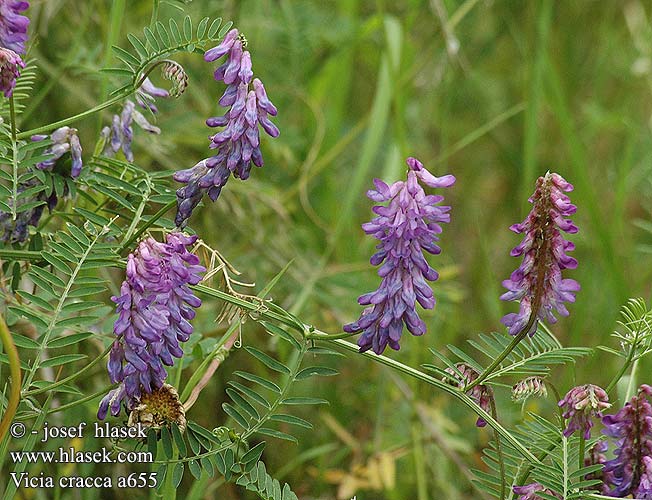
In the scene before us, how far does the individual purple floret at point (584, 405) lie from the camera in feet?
3.32

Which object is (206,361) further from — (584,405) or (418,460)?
(418,460)

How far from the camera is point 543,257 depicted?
0.96 metres

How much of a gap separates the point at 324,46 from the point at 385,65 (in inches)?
15.3

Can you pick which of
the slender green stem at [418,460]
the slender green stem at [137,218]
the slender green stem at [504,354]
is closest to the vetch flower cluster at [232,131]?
the slender green stem at [137,218]

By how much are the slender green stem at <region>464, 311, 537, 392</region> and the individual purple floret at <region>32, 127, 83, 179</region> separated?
57 centimetres

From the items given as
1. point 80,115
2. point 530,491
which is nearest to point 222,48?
point 80,115

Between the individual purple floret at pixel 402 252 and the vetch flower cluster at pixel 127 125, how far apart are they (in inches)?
16.4

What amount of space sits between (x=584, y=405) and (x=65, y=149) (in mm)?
722

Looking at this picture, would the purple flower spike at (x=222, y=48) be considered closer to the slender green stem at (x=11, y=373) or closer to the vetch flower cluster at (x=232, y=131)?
the vetch flower cluster at (x=232, y=131)

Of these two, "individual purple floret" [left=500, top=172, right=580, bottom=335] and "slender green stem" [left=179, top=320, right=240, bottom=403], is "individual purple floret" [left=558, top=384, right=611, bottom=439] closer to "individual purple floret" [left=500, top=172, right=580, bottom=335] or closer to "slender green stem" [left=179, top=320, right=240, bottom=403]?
"individual purple floret" [left=500, top=172, right=580, bottom=335]

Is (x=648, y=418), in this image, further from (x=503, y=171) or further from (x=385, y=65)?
(x=503, y=171)

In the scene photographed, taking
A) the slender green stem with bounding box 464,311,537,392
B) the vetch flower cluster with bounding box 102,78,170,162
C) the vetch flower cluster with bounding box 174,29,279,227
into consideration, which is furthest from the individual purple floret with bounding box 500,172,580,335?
the vetch flower cluster with bounding box 102,78,170,162

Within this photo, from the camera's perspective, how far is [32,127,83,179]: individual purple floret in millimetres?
1157

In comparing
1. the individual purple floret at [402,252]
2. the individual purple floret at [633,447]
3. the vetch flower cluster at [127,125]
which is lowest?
the individual purple floret at [633,447]
